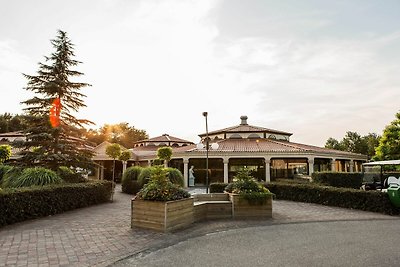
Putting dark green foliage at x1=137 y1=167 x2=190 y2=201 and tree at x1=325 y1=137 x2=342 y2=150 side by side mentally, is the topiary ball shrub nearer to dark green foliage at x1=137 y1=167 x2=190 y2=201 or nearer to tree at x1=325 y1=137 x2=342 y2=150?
dark green foliage at x1=137 y1=167 x2=190 y2=201

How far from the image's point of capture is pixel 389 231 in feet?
24.2

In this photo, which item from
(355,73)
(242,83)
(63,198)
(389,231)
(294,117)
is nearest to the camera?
(389,231)

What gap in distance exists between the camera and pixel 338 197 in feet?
38.3

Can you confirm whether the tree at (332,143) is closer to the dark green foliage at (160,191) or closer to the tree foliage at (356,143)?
the tree foliage at (356,143)

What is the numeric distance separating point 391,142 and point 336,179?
14415 millimetres

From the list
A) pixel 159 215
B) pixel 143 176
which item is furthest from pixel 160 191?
pixel 143 176

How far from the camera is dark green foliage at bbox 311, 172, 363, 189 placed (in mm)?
16328

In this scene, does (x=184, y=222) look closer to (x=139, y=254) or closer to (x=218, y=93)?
(x=139, y=254)

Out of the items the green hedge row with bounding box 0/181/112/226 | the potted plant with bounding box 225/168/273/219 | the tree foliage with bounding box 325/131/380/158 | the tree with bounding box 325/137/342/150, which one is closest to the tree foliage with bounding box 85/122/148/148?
the tree with bounding box 325/137/342/150

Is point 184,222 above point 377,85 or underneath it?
underneath

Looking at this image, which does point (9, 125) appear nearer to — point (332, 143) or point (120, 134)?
point (120, 134)

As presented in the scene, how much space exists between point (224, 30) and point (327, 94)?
332 inches

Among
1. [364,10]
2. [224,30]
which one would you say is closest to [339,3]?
[364,10]

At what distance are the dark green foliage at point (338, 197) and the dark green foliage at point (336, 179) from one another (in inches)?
126
